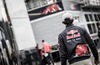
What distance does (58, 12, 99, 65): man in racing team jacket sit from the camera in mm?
5774

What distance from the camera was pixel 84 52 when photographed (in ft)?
19.0

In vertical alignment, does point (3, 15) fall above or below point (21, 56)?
above

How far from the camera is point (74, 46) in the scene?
5785 millimetres

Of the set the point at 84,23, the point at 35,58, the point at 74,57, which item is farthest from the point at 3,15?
the point at 84,23

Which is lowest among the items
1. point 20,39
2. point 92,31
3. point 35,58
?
point 92,31

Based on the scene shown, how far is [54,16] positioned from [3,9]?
884 inches

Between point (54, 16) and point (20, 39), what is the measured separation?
21.6m

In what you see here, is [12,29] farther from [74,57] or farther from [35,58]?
[74,57]

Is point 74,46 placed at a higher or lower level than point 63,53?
higher

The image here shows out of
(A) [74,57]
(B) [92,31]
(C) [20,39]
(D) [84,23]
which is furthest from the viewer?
(B) [92,31]

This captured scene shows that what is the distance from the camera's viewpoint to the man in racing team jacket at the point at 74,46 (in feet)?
18.9

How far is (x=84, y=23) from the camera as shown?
3431cm

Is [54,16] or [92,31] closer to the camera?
[54,16]

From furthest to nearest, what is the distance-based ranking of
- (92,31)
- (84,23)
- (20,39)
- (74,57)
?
(92,31), (84,23), (20,39), (74,57)
